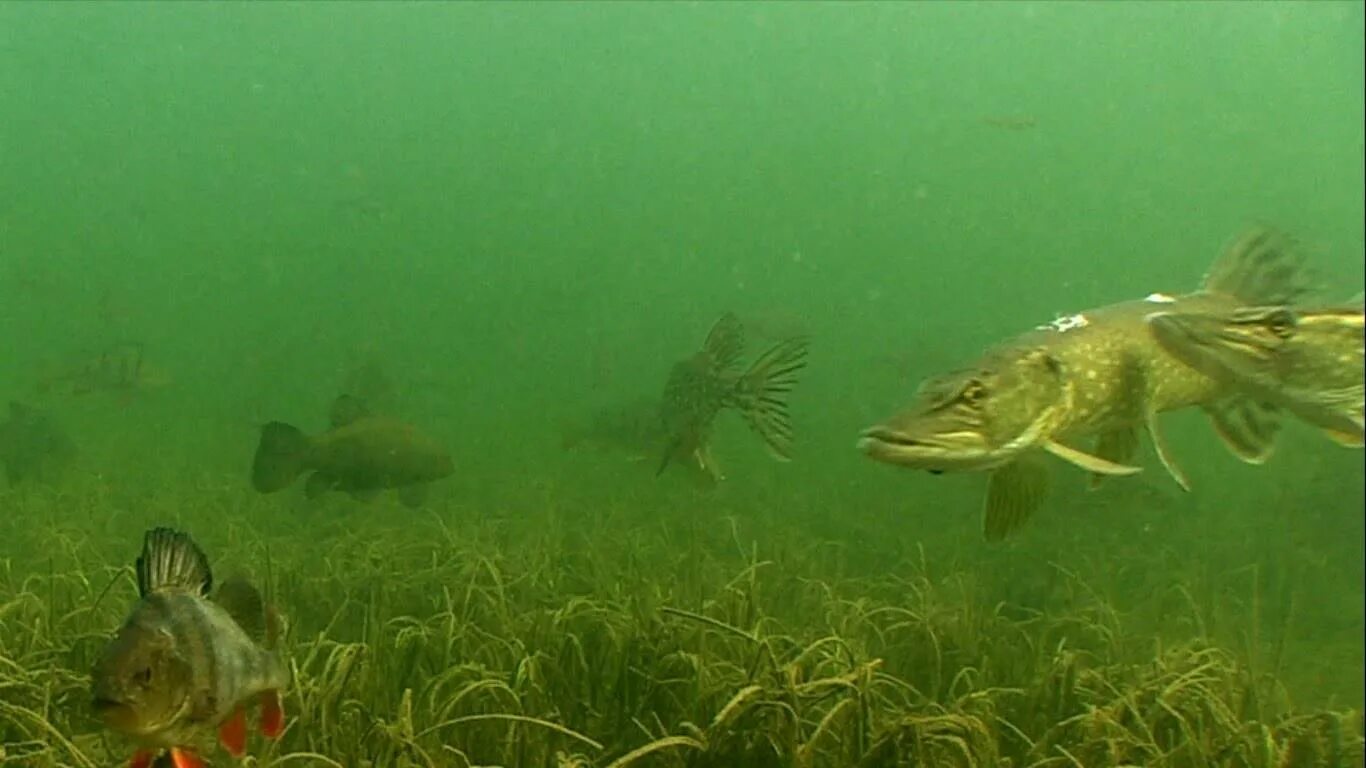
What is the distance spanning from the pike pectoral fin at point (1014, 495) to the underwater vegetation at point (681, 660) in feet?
2.06

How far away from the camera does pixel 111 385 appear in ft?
34.9

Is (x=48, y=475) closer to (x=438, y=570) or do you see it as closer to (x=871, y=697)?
(x=438, y=570)

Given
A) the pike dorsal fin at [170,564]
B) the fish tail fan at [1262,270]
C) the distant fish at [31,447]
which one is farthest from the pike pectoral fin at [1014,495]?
→ the distant fish at [31,447]

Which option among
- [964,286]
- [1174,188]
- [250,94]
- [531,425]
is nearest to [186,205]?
[250,94]

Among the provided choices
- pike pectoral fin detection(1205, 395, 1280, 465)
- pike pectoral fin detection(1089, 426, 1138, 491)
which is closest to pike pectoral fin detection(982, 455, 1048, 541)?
pike pectoral fin detection(1089, 426, 1138, 491)

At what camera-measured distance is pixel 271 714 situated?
2.65 metres

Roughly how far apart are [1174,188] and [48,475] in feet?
427

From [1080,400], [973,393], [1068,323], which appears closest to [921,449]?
[973,393]

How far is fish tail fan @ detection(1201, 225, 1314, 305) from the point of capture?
139 inches

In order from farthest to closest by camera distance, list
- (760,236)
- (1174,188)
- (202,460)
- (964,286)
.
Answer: (1174,188), (760,236), (964,286), (202,460)

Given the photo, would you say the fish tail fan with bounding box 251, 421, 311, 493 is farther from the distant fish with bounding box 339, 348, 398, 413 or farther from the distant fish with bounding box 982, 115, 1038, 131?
the distant fish with bounding box 982, 115, 1038, 131

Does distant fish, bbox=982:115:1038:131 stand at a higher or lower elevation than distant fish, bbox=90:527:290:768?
higher

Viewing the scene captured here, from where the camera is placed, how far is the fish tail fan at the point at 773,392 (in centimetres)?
612

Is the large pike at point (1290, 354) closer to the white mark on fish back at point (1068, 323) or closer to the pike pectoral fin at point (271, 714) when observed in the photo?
the white mark on fish back at point (1068, 323)
